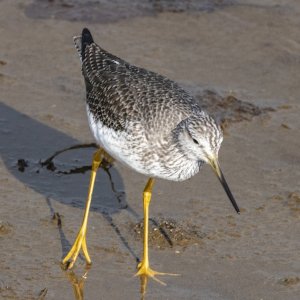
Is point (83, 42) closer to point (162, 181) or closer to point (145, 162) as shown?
point (162, 181)

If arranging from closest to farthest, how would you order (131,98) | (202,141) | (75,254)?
(202,141)
(75,254)
(131,98)

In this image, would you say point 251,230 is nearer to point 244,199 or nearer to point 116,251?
point 244,199

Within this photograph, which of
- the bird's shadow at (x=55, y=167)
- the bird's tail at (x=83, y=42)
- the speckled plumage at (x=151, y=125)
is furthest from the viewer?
the bird's tail at (x=83, y=42)

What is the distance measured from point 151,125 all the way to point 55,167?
6.38 ft

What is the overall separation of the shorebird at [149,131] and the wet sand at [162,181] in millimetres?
350

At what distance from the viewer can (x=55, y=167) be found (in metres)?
9.26

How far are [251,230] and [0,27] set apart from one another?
5.33 m

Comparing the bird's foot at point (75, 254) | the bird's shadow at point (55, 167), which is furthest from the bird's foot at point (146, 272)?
the bird's foot at point (75, 254)

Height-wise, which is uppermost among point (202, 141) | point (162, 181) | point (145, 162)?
point (202, 141)

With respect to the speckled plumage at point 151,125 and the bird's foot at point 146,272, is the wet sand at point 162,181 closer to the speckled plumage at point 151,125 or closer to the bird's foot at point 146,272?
the bird's foot at point 146,272

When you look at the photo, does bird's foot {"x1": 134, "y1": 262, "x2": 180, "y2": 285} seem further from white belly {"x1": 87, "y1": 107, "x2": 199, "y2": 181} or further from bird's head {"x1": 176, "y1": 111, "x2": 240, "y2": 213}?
bird's head {"x1": 176, "y1": 111, "x2": 240, "y2": 213}

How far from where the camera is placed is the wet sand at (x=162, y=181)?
25.2 ft

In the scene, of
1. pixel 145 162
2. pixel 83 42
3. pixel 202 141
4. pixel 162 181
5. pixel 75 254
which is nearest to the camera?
pixel 202 141

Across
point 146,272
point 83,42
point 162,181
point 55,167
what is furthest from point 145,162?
point 83,42
